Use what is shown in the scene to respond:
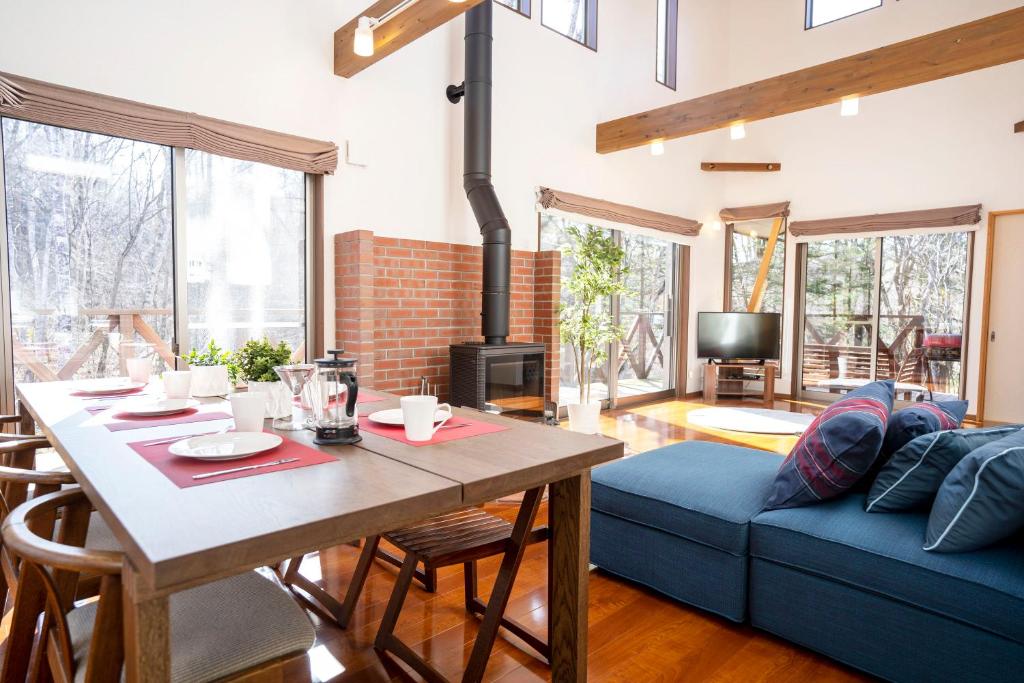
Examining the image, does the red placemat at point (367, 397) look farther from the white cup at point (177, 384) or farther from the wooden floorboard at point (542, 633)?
the wooden floorboard at point (542, 633)

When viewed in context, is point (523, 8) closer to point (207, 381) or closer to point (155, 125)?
point (155, 125)

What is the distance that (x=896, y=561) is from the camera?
167 centimetres

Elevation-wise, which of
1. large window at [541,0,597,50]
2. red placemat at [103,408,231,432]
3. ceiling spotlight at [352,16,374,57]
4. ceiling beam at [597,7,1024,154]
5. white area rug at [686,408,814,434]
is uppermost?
large window at [541,0,597,50]

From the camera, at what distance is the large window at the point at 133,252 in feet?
9.14

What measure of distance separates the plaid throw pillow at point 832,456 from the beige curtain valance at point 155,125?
3.05 metres

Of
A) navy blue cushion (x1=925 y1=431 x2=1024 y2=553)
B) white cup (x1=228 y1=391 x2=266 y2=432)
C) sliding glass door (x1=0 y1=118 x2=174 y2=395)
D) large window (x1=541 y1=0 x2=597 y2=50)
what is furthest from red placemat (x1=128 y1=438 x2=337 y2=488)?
large window (x1=541 y1=0 x2=597 y2=50)

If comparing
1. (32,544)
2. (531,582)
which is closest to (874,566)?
(531,582)

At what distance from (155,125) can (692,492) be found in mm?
3088

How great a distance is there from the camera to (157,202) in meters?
3.16

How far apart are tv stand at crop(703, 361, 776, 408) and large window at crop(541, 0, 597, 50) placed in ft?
12.1

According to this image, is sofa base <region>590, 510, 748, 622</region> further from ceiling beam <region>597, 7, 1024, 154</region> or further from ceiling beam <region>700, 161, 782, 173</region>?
ceiling beam <region>700, 161, 782, 173</region>

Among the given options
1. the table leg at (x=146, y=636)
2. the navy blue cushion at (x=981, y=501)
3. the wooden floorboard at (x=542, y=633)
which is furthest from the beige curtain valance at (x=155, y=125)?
the navy blue cushion at (x=981, y=501)

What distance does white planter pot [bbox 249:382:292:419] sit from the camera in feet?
5.51

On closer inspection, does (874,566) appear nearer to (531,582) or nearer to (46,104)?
(531,582)
